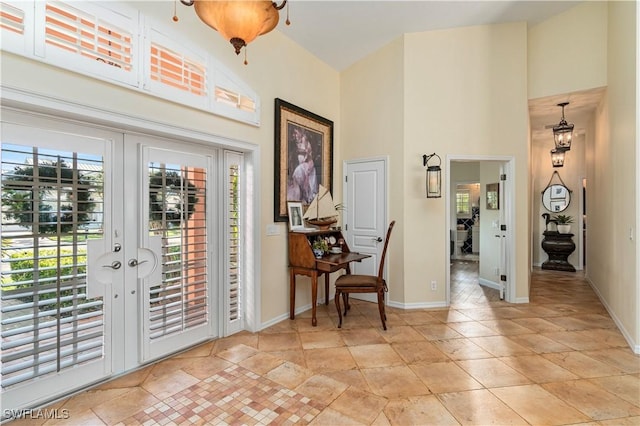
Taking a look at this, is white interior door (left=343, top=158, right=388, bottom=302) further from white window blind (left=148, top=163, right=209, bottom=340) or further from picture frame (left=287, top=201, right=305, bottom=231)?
white window blind (left=148, top=163, right=209, bottom=340)

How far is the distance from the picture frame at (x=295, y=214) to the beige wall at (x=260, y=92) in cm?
15

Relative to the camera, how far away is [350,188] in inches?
191

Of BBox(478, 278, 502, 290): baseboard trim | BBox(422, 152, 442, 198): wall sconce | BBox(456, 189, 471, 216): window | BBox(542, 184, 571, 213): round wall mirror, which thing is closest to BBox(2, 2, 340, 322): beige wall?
BBox(422, 152, 442, 198): wall sconce

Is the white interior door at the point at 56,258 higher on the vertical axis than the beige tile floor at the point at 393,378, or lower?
higher

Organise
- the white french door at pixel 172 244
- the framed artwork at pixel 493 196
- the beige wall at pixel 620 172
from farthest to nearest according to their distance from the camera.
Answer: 1. the framed artwork at pixel 493 196
2. the beige wall at pixel 620 172
3. the white french door at pixel 172 244

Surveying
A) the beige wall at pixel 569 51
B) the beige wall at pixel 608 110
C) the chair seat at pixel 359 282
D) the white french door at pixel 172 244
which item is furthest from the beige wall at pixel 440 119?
the white french door at pixel 172 244

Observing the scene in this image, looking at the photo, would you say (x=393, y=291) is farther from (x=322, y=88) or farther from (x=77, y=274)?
(x=77, y=274)

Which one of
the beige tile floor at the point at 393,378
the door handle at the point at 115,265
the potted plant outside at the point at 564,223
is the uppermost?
the potted plant outside at the point at 564,223

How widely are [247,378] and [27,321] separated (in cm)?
160

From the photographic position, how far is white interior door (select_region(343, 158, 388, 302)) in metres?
4.55

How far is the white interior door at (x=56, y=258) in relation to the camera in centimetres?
202

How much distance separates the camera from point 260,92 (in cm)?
353

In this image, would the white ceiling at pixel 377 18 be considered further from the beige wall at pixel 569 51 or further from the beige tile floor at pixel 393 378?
the beige tile floor at pixel 393 378

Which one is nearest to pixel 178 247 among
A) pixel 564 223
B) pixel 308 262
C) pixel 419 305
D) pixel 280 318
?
pixel 308 262
